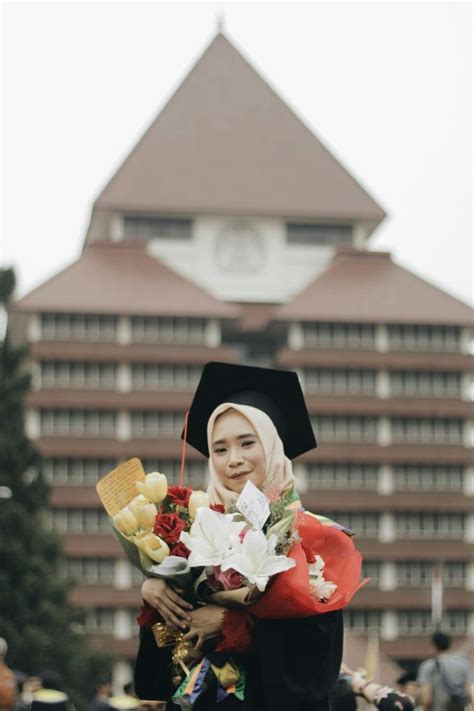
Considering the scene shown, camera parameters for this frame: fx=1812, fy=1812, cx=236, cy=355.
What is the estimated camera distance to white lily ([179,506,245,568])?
18.3 ft

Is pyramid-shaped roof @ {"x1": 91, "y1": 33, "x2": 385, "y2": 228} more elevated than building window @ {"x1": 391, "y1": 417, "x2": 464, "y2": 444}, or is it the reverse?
pyramid-shaped roof @ {"x1": 91, "y1": 33, "x2": 385, "y2": 228}

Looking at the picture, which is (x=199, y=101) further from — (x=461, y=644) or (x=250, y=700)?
(x=250, y=700)

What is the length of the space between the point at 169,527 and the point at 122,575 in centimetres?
7585

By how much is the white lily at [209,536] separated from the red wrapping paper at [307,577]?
19 cm

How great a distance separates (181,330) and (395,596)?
616 inches

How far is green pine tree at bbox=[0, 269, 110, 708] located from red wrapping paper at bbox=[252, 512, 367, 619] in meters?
47.5

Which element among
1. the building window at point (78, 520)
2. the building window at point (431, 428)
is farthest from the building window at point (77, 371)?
the building window at point (431, 428)

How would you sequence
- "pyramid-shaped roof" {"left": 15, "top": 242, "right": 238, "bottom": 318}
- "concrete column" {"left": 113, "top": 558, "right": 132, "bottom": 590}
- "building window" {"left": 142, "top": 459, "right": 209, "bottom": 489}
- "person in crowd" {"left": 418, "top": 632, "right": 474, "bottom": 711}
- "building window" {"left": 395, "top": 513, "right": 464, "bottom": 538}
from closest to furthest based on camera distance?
"person in crowd" {"left": 418, "top": 632, "right": 474, "bottom": 711}
"concrete column" {"left": 113, "top": 558, "right": 132, "bottom": 590}
"building window" {"left": 142, "top": 459, "right": 209, "bottom": 489}
"pyramid-shaped roof" {"left": 15, "top": 242, "right": 238, "bottom": 318}
"building window" {"left": 395, "top": 513, "right": 464, "bottom": 538}

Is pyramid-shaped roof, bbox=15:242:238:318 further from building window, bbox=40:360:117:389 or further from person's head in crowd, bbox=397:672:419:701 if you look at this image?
person's head in crowd, bbox=397:672:419:701

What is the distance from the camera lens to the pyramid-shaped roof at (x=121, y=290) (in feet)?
271

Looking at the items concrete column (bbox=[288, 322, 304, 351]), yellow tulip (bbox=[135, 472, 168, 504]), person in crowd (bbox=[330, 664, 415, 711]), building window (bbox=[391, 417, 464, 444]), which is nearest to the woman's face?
Answer: yellow tulip (bbox=[135, 472, 168, 504])

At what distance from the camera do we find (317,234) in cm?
8862

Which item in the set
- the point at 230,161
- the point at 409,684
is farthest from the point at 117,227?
the point at 409,684

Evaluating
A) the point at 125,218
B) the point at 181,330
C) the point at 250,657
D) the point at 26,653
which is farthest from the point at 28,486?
the point at 250,657
